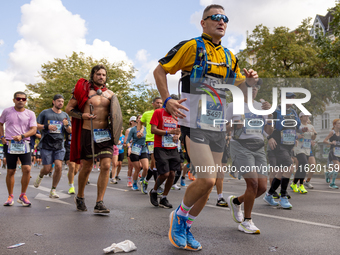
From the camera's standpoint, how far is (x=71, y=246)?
405 centimetres

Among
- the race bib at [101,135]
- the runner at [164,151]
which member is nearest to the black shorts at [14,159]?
the race bib at [101,135]

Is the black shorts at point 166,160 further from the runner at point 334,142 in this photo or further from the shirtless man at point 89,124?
the runner at point 334,142

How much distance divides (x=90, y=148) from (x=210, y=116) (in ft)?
9.48

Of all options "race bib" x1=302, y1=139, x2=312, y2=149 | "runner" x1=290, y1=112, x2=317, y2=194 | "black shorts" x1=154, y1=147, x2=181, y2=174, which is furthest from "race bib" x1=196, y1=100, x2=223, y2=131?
"race bib" x1=302, y1=139, x2=312, y2=149

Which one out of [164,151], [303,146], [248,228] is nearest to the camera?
[248,228]

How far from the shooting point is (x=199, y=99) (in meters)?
3.95

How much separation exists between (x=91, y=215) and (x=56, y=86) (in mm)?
36958

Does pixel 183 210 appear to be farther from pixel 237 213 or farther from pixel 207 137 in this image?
pixel 237 213

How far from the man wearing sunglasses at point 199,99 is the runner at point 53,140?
5.02 meters

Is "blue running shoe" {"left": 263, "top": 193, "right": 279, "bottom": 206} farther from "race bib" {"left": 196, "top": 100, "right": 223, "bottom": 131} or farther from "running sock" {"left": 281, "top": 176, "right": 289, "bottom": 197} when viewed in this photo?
"race bib" {"left": 196, "top": 100, "right": 223, "bottom": 131}

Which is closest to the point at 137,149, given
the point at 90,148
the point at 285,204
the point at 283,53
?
the point at 90,148

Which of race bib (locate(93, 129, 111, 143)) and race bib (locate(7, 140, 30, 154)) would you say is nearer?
race bib (locate(93, 129, 111, 143))

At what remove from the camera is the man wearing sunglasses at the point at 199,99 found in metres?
3.90

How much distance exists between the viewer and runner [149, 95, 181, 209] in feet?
24.5
